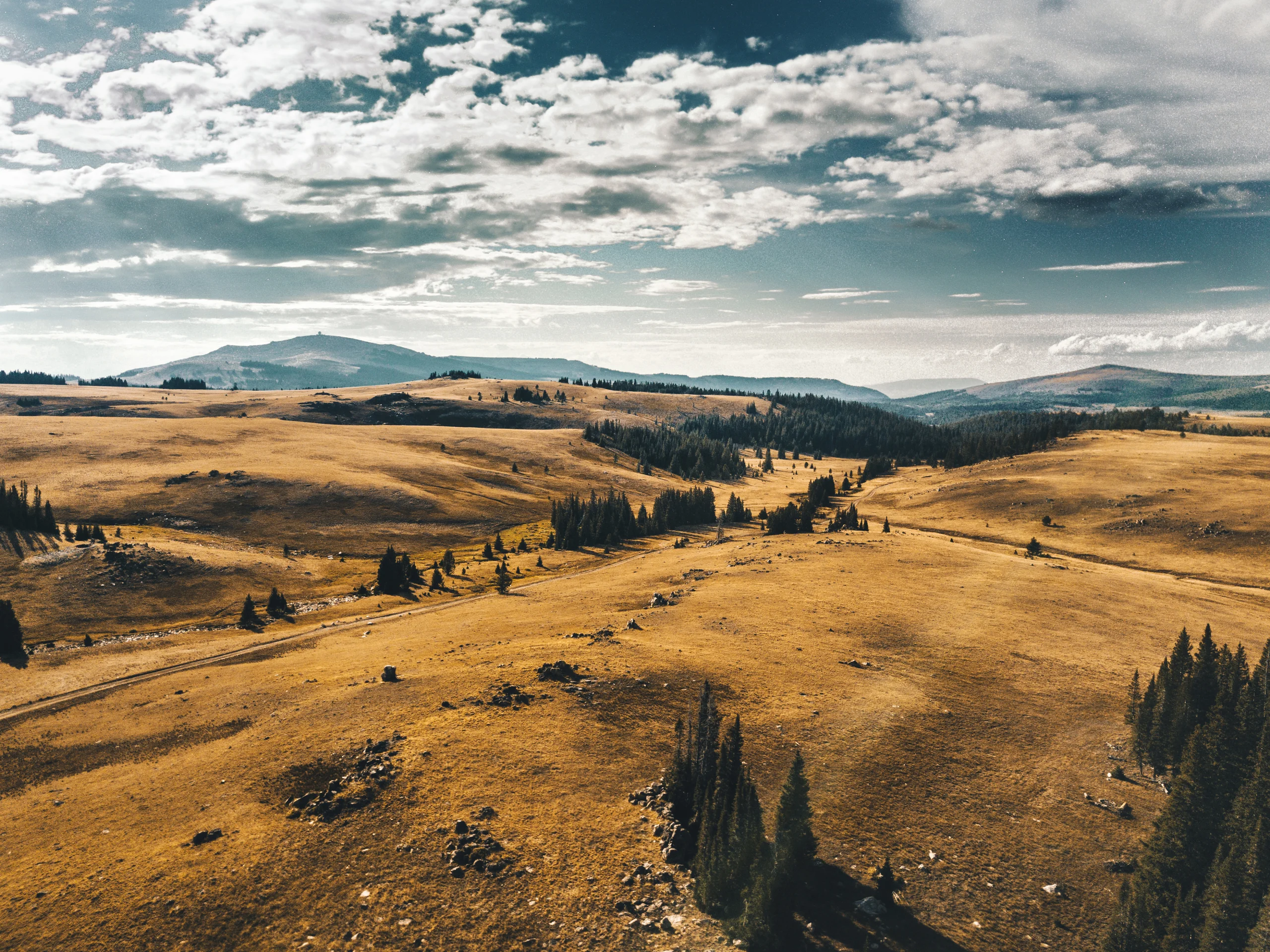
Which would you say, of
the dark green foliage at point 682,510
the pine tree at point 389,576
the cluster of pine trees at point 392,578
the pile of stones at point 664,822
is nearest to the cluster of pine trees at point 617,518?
the dark green foliage at point 682,510

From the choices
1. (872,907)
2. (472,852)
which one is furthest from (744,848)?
(472,852)

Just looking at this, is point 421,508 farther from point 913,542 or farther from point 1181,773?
point 1181,773

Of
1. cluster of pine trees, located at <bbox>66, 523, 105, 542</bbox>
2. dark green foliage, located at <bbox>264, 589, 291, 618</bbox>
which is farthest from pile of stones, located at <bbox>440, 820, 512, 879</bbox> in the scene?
cluster of pine trees, located at <bbox>66, 523, 105, 542</bbox>

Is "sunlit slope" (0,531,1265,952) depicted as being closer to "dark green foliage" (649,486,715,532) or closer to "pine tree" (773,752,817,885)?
"pine tree" (773,752,817,885)

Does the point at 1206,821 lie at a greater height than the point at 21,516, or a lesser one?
lesser

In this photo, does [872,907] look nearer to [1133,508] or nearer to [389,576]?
[389,576]

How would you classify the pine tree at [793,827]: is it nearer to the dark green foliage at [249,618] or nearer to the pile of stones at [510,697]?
the pile of stones at [510,697]

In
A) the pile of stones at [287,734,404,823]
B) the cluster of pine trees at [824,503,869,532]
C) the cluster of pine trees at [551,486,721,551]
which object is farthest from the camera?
the cluster of pine trees at [551,486,721,551]
